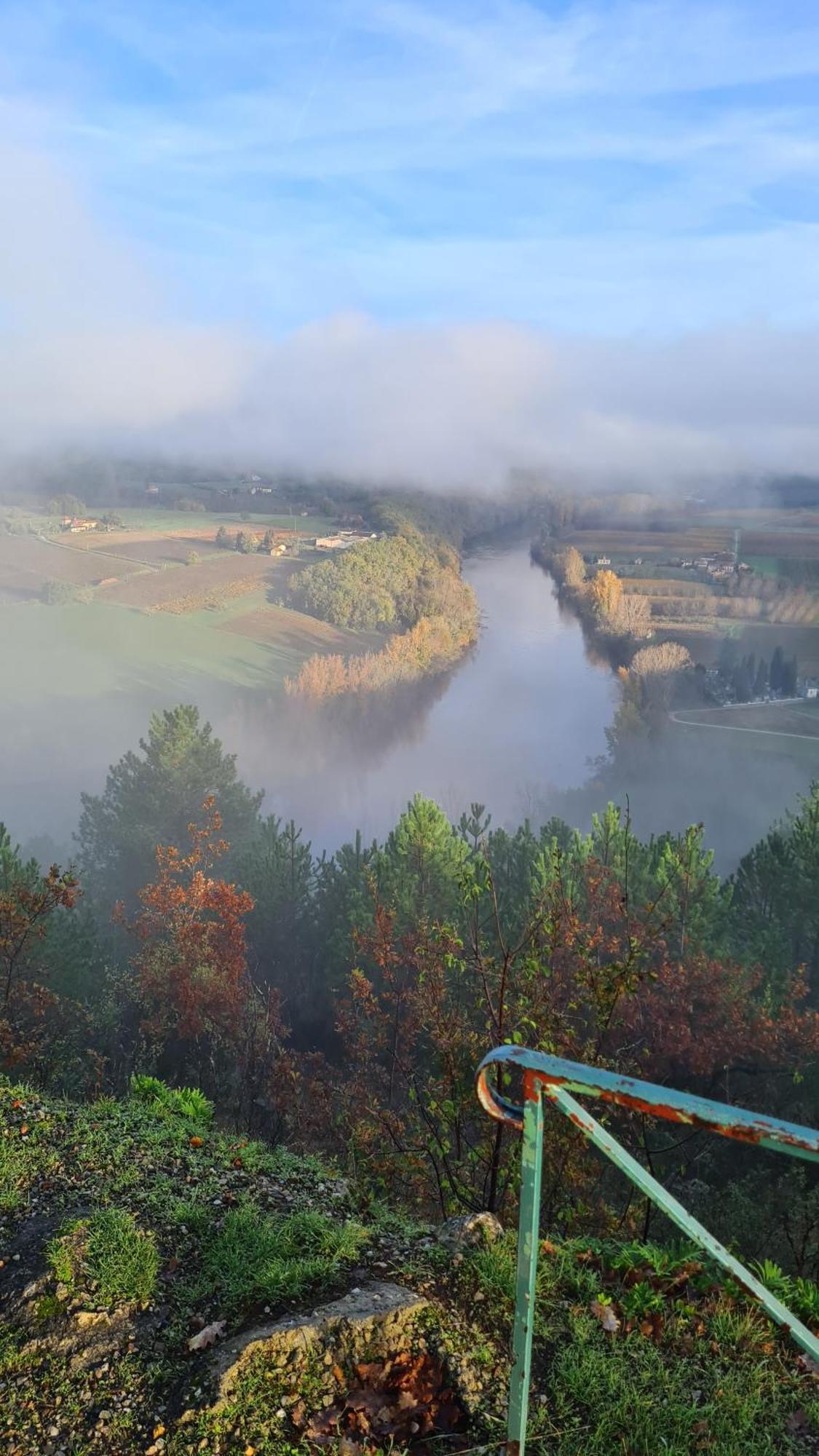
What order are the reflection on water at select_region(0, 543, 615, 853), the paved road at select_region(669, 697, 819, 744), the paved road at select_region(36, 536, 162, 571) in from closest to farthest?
the paved road at select_region(669, 697, 819, 744) < the reflection on water at select_region(0, 543, 615, 853) < the paved road at select_region(36, 536, 162, 571)

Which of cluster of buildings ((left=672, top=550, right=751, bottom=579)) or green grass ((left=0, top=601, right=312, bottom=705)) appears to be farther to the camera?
green grass ((left=0, top=601, right=312, bottom=705))

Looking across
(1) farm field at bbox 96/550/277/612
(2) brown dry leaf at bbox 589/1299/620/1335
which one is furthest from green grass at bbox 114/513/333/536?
(2) brown dry leaf at bbox 589/1299/620/1335

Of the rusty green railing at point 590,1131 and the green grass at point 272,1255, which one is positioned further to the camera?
the green grass at point 272,1255

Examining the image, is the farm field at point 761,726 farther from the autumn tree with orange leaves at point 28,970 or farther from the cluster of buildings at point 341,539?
the autumn tree with orange leaves at point 28,970

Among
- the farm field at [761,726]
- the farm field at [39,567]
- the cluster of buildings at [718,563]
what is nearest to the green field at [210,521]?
the farm field at [39,567]

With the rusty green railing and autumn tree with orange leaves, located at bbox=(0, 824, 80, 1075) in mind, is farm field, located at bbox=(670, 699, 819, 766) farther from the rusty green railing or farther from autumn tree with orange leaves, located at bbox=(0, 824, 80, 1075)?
the rusty green railing
